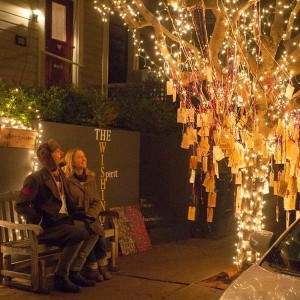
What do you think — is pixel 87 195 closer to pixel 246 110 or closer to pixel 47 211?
pixel 47 211

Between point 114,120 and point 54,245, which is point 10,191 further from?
point 114,120

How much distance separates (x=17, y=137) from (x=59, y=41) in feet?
17.4

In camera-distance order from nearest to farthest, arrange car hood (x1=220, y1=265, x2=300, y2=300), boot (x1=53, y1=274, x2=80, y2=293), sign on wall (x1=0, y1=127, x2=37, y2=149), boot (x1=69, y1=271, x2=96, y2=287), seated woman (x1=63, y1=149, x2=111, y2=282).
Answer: car hood (x1=220, y1=265, x2=300, y2=300) → boot (x1=53, y1=274, x2=80, y2=293) → boot (x1=69, y1=271, x2=96, y2=287) → seated woman (x1=63, y1=149, x2=111, y2=282) → sign on wall (x1=0, y1=127, x2=37, y2=149)

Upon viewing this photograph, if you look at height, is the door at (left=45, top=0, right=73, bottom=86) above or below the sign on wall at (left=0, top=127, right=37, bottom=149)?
above

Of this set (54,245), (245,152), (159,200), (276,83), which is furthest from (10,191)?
(159,200)

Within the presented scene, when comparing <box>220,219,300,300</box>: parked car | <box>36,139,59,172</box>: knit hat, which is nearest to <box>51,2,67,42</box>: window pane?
<box>36,139,59,172</box>: knit hat

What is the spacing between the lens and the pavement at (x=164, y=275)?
6887 millimetres

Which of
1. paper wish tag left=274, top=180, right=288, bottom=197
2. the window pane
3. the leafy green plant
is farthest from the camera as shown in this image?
the window pane

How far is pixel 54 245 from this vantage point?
6.93 metres

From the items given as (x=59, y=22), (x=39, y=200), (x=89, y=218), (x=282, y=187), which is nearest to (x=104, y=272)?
(x=89, y=218)

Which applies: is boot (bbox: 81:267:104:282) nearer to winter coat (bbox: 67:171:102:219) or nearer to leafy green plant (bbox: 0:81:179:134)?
winter coat (bbox: 67:171:102:219)

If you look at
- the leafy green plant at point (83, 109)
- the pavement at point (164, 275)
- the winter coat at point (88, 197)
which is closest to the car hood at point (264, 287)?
the pavement at point (164, 275)

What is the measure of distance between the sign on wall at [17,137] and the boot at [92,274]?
183 centimetres

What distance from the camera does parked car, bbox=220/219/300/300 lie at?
13.5ft
